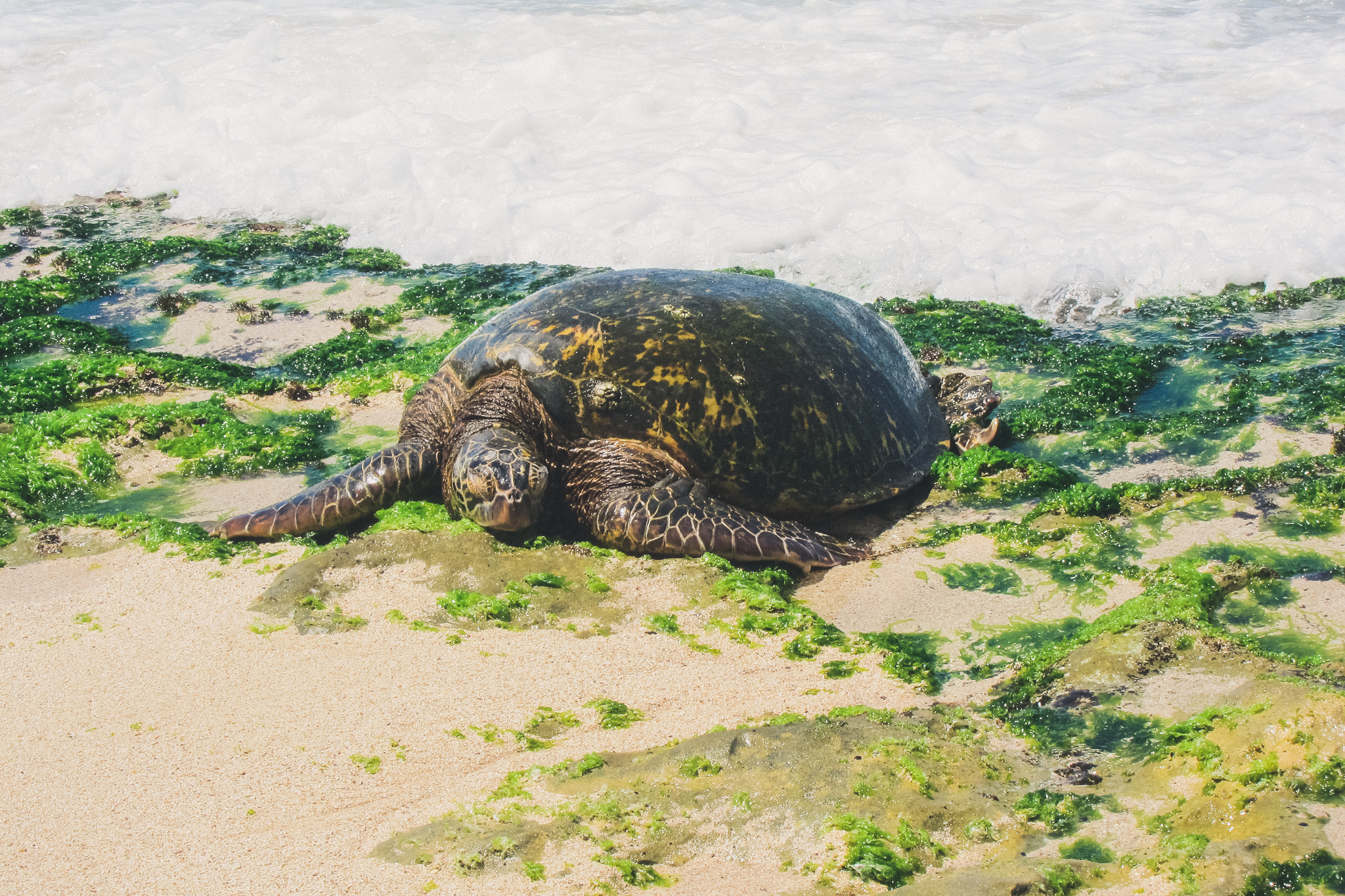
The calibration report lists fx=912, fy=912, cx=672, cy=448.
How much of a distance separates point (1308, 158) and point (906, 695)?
427 inches

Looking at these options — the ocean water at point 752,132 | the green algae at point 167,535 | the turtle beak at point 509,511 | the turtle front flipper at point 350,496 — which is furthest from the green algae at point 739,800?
the ocean water at point 752,132

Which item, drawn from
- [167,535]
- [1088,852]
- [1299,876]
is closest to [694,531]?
[1088,852]

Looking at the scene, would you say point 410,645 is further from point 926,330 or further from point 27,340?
point 27,340

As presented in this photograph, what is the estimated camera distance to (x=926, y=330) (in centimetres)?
836

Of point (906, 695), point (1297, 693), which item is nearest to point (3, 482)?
point (906, 695)

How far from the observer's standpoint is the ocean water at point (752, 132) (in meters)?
9.95

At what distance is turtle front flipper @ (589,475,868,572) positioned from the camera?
4.83 meters

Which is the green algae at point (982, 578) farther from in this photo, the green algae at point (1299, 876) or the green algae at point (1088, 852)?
the green algae at point (1299, 876)

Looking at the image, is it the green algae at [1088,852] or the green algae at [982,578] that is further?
the green algae at [982,578]

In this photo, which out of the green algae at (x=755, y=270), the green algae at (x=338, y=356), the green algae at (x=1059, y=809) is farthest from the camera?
the green algae at (x=755, y=270)

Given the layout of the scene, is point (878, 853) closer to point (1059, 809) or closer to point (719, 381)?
point (1059, 809)

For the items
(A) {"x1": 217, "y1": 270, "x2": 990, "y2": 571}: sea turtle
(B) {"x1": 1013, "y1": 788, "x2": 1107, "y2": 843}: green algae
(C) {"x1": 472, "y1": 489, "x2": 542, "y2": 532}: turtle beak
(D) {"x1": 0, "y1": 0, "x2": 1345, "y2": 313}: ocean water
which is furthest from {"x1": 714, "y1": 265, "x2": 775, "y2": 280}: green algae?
(B) {"x1": 1013, "y1": 788, "x2": 1107, "y2": 843}: green algae

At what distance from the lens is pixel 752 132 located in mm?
13766

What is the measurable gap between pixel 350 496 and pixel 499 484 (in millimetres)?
1018
